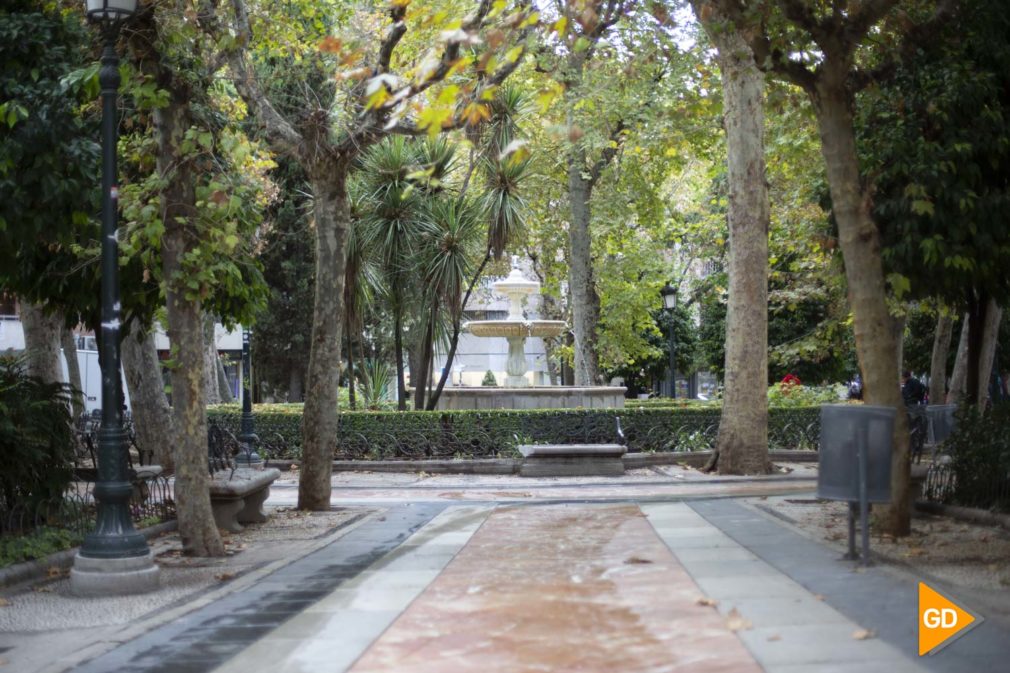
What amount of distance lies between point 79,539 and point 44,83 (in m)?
4.29

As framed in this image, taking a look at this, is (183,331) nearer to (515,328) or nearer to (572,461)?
(572,461)

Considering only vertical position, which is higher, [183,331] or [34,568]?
[183,331]

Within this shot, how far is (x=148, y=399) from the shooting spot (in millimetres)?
20750

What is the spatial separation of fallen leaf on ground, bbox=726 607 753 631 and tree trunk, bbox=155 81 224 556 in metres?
5.59

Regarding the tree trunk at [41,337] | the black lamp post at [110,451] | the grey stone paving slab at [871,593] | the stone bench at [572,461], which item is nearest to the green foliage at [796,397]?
the stone bench at [572,461]

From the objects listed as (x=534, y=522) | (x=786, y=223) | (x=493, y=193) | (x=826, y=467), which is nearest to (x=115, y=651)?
(x=826, y=467)

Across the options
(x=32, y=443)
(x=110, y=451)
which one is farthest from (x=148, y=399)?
(x=110, y=451)

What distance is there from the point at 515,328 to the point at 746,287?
323 inches

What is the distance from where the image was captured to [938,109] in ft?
39.6

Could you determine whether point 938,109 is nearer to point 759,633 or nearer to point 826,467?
point 826,467

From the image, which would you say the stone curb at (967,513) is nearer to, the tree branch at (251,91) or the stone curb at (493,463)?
the tree branch at (251,91)

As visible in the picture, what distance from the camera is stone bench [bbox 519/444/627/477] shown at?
21.3 metres

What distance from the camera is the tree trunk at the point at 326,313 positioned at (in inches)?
585

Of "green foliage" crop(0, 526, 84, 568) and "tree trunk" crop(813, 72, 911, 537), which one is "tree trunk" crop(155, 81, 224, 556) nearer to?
"green foliage" crop(0, 526, 84, 568)
